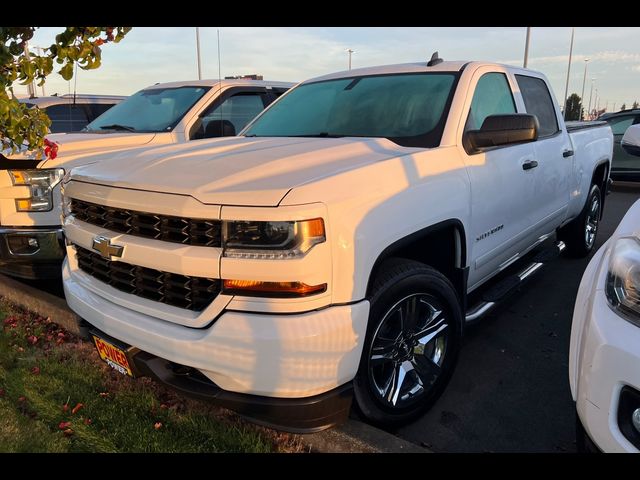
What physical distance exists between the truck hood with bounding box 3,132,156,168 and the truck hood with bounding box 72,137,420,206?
1204 mm

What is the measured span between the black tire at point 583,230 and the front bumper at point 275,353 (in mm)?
4146

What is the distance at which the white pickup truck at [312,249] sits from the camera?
2.05 meters

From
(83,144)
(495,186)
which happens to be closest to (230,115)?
(83,144)

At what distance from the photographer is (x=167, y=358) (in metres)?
2.20

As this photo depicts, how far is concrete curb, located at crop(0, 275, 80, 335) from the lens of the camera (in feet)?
12.4

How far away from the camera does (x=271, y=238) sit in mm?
2068

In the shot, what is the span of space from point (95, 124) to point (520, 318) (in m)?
4.69

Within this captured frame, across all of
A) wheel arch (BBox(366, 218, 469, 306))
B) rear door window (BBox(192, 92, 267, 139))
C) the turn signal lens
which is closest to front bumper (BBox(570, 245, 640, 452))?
the turn signal lens

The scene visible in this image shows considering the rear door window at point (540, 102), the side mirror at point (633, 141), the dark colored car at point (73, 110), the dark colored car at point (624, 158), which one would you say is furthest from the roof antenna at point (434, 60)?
the dark colored car at point (624, 158)

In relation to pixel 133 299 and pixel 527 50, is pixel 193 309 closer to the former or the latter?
pixel 133 299

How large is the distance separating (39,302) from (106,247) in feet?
6.76

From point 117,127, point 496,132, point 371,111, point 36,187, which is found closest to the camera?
point 496,132

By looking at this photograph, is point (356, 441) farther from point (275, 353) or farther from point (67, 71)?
point (67, 71)
